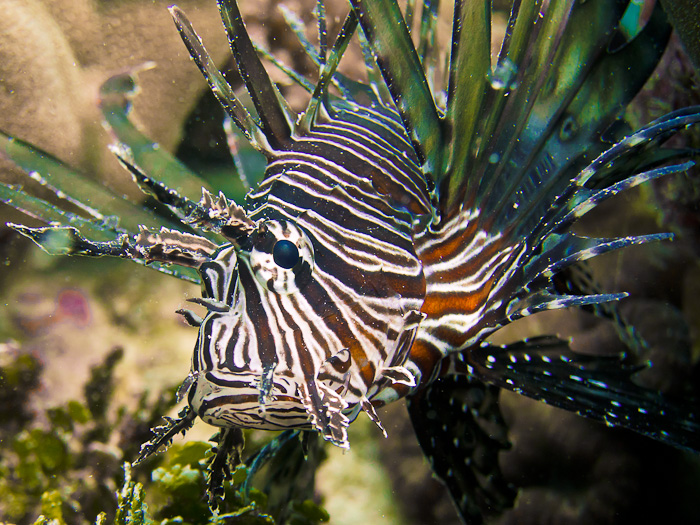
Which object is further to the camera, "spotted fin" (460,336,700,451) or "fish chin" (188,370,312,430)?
"spotted fin" (460,336,700,451)

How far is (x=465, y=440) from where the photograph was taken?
219 cm

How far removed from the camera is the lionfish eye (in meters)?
1.24

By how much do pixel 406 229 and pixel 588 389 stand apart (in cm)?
105

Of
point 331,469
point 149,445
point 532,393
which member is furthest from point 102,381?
point 532,393

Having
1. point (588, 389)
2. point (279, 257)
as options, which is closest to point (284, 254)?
point (279, 257)

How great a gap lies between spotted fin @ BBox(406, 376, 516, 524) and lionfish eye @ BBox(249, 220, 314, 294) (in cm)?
119

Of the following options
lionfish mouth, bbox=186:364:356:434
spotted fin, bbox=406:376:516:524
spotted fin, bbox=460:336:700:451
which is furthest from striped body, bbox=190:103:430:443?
spotted fin, bbox=406:376:516:524

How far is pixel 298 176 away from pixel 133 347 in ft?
8.88

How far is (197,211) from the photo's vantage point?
115 centimetres

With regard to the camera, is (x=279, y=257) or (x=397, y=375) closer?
(x=279, y=257)

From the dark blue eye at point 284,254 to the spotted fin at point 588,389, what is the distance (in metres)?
0.92

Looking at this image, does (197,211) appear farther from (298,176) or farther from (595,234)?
(595,234)

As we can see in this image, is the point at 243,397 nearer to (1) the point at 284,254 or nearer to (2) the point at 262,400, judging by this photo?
(2) the point at 262,400

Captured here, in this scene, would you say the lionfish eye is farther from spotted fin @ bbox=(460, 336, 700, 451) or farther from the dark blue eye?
spotted fin @ bbox=(460, 336, 700, 451)
